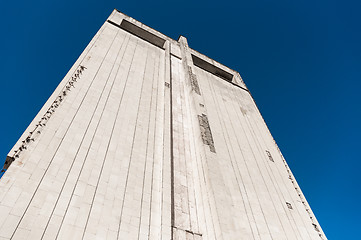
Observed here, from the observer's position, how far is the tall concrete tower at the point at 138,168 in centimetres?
803

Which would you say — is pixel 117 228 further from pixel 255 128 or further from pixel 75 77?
pixel 255 128

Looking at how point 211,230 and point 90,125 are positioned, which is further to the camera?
point 90,125

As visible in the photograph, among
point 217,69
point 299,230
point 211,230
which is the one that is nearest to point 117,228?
point 211,230

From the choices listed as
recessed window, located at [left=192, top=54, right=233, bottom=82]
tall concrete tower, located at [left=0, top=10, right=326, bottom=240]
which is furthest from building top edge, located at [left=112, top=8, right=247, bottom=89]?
tall concrete tower, located at [left=0, top=10, right=326, bottom=240]

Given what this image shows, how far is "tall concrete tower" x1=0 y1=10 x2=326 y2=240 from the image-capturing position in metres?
8.03

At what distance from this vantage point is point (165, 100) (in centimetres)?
1670

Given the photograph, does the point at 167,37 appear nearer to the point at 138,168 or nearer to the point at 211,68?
the point at 211,68

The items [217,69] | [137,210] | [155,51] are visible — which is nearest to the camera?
[137,210]

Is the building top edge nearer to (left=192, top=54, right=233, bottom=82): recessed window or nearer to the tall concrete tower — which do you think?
(left=192, top=54, right=233, bottom=82): recessed window

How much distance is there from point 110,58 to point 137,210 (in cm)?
1177

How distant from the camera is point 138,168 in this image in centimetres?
1094

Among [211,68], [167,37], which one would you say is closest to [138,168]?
[167,37]

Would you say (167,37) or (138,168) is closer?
(138,168)

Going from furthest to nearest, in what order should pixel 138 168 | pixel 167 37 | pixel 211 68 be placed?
1. pixel 211 68
2. pixel 167 37
3. pixel 138 168
